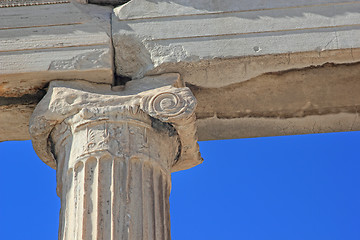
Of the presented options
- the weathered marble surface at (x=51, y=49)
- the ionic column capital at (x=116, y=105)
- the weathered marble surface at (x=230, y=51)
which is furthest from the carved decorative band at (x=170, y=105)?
the weathered marble surface at (x=51, y=49)

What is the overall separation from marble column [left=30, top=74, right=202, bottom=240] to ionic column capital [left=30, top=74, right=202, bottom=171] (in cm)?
1

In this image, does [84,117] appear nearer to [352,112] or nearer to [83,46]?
[83,46]

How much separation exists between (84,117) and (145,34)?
1297 millimetres

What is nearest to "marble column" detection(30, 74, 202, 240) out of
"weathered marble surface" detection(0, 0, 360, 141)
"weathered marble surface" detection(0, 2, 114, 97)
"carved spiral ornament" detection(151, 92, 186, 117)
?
"carved spiral ornament" detection(151, 92, 186, 117)

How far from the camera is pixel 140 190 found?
8.88 metres

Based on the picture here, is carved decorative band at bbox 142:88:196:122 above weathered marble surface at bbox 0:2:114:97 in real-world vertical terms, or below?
below

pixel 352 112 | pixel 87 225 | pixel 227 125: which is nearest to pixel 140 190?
pixel 87 225

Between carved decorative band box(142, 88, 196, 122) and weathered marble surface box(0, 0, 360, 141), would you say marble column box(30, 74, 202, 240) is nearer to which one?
carved decorative band box(142, 88, 196, 122)

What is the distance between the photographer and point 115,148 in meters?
9.05

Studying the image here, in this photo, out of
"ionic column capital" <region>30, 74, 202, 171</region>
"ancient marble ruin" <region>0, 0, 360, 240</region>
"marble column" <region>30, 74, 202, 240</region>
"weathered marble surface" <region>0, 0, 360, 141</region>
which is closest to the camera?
"marble column" <region>30, 74, 202, 240</region>

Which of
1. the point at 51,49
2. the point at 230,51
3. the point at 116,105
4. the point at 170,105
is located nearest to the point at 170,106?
the point at 170,105

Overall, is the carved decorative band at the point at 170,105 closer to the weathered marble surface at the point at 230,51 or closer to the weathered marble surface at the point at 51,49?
the weathered marble surface at the point at 230,51

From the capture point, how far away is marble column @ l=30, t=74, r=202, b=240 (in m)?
8.66

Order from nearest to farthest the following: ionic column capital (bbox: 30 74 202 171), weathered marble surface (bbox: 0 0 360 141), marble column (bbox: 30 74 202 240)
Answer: marble column (bbox: 30 74 202 240) → ionic column capital (bbox: 30 74 202 171) → weathered marble surface (bbox: 0 0 360 141)
